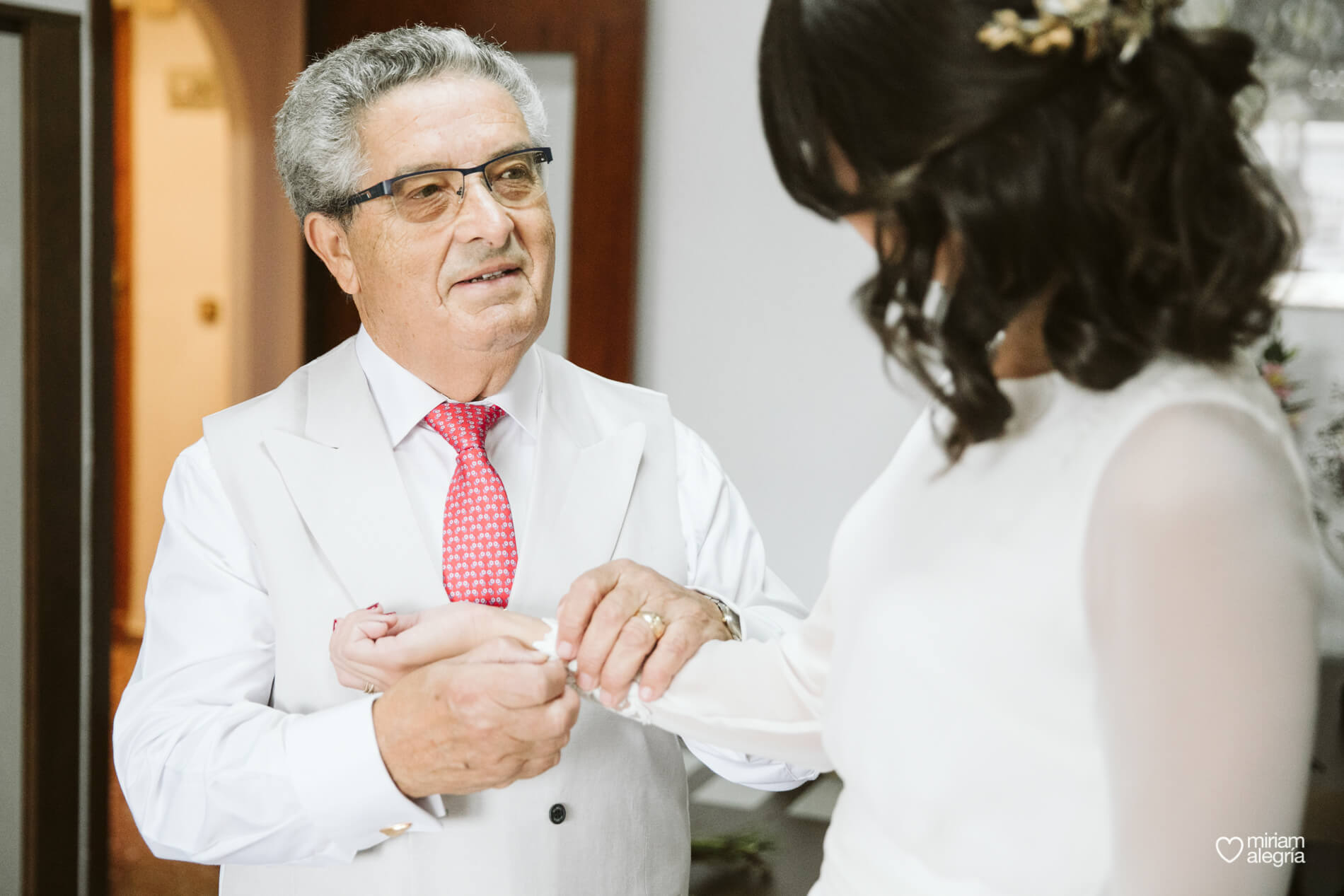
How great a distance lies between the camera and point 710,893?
7.16ft

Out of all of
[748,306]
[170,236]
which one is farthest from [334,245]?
[170,236]

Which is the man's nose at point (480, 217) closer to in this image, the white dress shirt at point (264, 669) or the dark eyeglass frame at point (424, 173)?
the dark eyeglass frame at point (424, 173)

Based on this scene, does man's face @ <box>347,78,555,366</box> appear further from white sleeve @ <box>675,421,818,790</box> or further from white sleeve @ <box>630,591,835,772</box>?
white sleeve @ <box>630,591,835,772</box>

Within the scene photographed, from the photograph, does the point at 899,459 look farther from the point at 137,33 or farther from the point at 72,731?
Answer: the point at 137,33

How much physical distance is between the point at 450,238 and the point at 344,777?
2.26 ft

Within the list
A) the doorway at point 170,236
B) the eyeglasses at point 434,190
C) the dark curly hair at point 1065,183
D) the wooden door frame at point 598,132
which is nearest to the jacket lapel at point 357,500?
the eyeglasses at point 434,190

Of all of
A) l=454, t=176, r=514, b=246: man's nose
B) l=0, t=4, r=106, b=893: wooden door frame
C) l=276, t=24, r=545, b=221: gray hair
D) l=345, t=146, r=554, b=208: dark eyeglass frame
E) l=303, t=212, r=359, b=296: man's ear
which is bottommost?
l=0, t=4, r=106, b=893: wooden door frame

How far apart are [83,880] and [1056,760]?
307 cm

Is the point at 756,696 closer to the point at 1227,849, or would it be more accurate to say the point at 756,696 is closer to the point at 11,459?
the point at 1227,849

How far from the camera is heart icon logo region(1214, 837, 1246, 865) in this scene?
A: 73 cm

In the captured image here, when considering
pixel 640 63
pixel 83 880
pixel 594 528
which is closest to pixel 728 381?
pixel 640 63

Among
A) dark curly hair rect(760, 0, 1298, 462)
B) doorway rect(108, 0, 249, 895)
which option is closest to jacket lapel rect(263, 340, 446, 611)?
dark curly hair rect(760, 0, 1298, 462)

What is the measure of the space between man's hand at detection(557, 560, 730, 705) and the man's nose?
0.48 metres

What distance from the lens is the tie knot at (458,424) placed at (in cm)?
159
